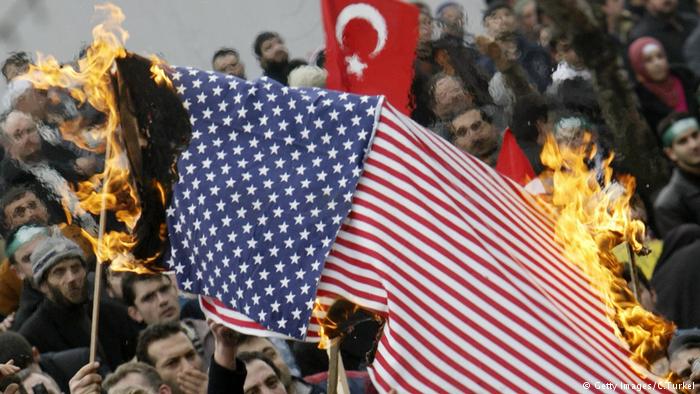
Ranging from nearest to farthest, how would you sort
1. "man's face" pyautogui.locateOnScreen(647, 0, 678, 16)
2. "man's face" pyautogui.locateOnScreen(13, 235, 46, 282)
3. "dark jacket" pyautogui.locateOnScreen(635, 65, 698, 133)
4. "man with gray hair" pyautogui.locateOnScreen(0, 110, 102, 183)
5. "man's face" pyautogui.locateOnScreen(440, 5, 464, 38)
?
"man's face" pyautogui.locateOnScreen(13, 235, 46, 282), "man with gray hair" pyautogui.locateOnScreen(0, 110, 102, 183), "dark jacket" pyautogui.locateOnScreen(635, 65, 698, 133), "man's face" pyautogui.locateOnScreen(440, 5, 464, 38), "man's face" pyautogui.locateOnScreen(647, 0, 678, 16)

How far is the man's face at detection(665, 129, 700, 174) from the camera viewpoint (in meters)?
12.4

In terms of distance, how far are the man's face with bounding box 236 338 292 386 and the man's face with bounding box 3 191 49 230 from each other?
2.03 meters

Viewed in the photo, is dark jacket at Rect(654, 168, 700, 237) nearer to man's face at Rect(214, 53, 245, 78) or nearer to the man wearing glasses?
the man wearing glasses

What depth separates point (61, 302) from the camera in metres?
11.4

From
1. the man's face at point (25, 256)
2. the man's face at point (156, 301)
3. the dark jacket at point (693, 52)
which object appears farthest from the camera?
the dark jacket at point (693, 52)

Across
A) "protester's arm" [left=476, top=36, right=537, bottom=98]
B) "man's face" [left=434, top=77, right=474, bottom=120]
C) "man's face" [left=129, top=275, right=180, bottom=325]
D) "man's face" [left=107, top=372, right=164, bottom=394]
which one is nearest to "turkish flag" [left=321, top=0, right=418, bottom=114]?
"man's face" [left=434, top=77, right=474, bottom=120]

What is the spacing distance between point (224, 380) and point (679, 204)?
152 inches

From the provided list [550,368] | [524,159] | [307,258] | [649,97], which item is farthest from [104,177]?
[649,97]

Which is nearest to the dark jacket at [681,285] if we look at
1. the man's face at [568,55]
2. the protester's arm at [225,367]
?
the man's face at [568,55]

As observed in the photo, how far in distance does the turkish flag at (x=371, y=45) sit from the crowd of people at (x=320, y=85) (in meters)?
0.79

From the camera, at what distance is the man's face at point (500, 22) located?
14195 mm

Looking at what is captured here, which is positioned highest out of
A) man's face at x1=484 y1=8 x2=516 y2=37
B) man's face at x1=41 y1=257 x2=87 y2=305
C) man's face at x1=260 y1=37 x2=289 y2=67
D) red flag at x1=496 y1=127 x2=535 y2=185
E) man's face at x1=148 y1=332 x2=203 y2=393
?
man's face at x1=484 y1=8 x2=516 y2=37

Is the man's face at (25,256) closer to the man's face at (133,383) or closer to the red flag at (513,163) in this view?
the man's face at (133,383)

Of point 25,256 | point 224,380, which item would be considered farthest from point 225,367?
point 25,256
